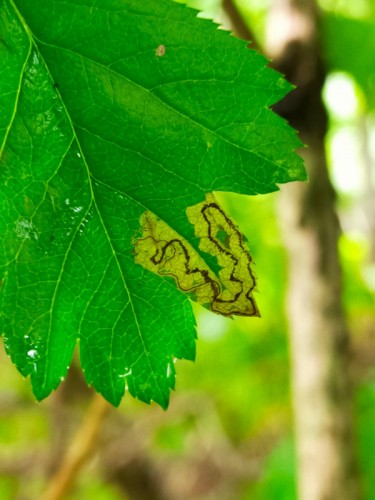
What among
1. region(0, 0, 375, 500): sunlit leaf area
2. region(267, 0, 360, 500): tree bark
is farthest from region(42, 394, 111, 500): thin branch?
region(267, 0, 360, 500): tree bark

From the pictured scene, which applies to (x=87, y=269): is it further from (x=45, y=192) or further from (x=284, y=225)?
(x=284, y=225)

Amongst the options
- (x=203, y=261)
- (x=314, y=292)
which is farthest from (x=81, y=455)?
(x=203, y=261)

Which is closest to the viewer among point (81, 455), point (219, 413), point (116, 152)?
point (116, 152)

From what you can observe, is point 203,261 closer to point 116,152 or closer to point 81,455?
point 116,152

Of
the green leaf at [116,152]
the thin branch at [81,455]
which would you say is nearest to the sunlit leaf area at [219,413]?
the thin branch at [81,455]

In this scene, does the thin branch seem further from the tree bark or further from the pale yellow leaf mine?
the pale yellow leaf mine

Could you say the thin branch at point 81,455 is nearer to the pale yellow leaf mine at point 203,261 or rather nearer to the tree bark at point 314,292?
the tree bark at point 314,292

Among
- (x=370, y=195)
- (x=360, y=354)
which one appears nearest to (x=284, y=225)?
(x=360, y=354)
